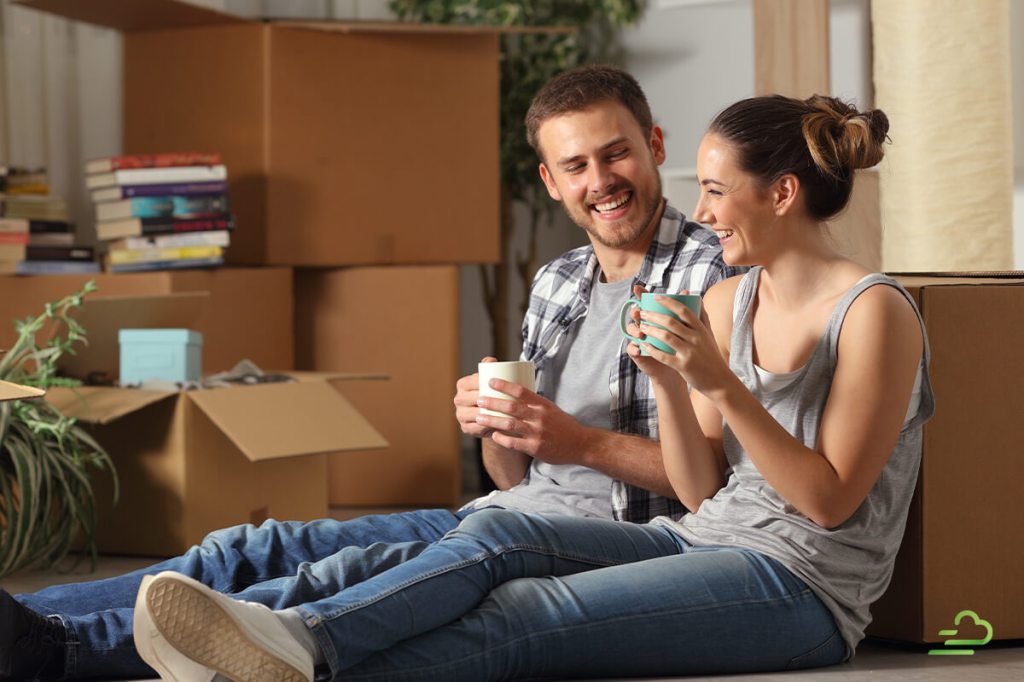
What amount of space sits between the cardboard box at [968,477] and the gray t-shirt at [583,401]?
1.34 feet

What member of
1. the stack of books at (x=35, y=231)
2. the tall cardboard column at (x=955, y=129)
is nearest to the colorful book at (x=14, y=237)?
the stack of books at (x=35, y=231)

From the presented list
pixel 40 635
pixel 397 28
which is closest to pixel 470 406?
pixel 40 635

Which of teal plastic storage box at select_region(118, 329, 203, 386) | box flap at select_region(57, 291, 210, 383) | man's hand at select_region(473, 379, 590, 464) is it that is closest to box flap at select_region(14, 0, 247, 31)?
box flap at select_region(57, 291, 210, 383)

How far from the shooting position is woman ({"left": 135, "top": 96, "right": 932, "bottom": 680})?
1.51 meters

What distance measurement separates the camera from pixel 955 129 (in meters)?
2.64

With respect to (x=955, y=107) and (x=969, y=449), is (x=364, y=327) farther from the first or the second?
(x=969, y=449)

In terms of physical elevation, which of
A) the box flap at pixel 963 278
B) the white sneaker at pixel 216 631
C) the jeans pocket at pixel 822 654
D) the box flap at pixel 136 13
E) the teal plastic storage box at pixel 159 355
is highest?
the box flap at pixel 136 13

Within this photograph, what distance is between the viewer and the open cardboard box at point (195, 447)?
110 inches

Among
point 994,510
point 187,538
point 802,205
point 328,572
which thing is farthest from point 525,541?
point 187,538

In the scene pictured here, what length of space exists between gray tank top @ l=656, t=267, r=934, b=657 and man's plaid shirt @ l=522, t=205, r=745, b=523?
0.15 metres

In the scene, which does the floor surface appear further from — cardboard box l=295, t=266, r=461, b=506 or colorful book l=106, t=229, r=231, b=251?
colorful book l=106, t=229, r=231, b=251

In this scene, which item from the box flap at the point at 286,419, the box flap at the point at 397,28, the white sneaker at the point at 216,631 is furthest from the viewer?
the box flap at the point at 397,28

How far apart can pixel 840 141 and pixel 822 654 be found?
0.60 meters

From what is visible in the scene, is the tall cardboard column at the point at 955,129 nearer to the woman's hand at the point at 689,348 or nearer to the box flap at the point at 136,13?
the woman's hand at the point at 689,348
